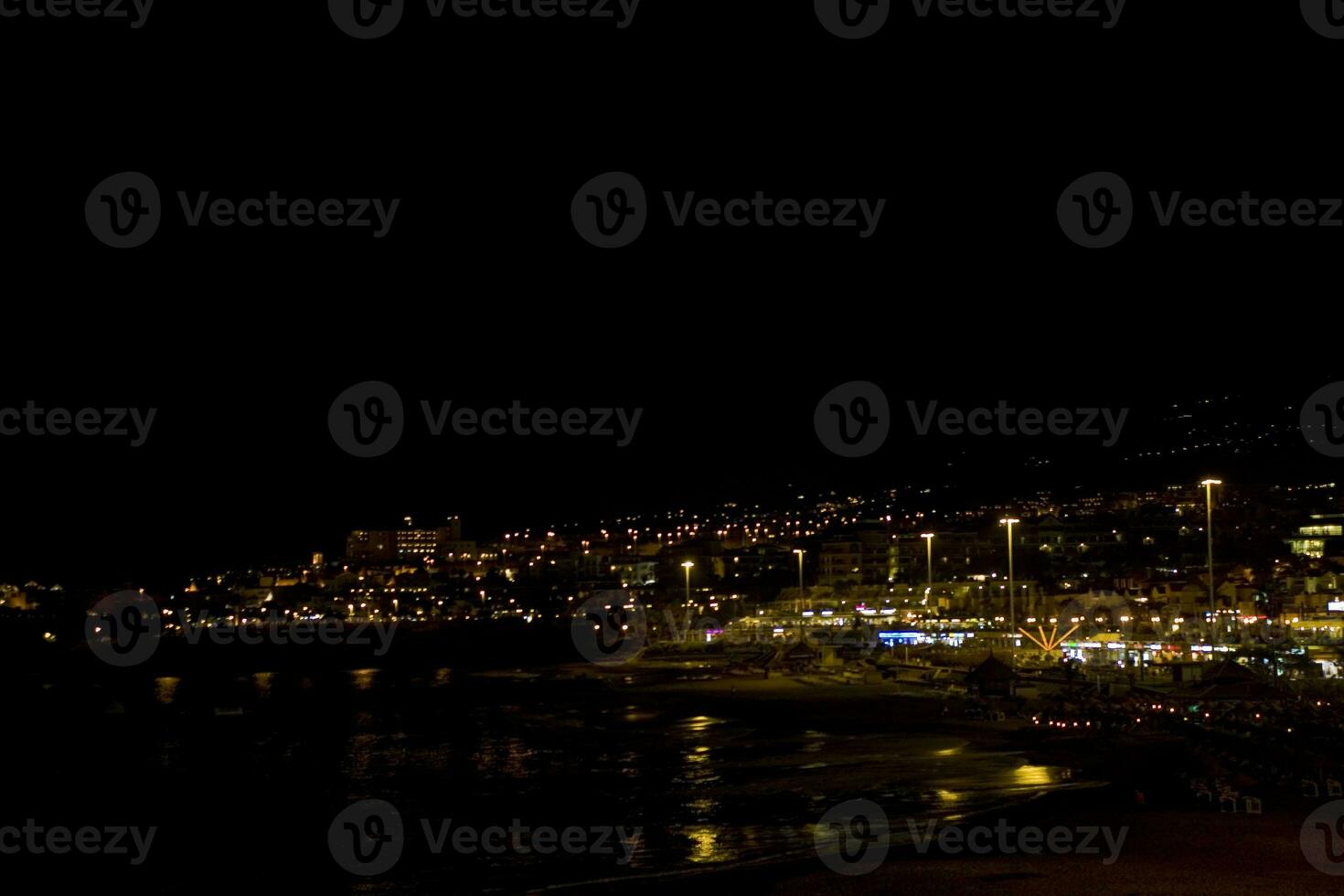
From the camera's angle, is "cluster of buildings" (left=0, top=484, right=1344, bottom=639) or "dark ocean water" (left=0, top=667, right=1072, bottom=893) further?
"cluster of buildings" (left=0, top=484, right=1344, bottom=639)

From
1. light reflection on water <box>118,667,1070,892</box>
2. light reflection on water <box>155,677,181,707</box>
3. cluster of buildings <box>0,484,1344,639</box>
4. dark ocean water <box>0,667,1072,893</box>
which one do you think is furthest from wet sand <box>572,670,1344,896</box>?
light reflection on water <box>155,677,181,707</box>

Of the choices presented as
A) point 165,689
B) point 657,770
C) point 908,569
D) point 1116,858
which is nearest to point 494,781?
point 657,770

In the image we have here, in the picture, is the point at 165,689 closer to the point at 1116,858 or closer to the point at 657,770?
the point at 657,770

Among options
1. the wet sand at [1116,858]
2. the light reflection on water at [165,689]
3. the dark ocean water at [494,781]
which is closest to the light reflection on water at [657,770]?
the dark ocean water at [494,781]

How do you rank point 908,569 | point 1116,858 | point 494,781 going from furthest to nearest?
point 908,569 → point 494,781 → point 1116,858

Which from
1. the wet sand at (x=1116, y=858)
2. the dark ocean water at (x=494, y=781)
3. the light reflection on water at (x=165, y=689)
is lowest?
the light reflection on water at (x=165, y=689)

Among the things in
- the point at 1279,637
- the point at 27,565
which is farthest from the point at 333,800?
the point at 27,565

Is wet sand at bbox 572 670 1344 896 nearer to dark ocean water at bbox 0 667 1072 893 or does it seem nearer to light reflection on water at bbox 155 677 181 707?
dark ocean water at bbox 0 667 1072 893

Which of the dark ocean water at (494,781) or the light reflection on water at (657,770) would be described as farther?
the light reflection on water at (657,770)

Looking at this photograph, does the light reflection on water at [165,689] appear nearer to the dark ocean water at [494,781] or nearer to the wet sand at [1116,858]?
the dark ocean water at [494,781]

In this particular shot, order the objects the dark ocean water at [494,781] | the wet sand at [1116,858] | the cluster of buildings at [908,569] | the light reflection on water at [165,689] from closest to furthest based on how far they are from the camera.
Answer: the wet sand at [1116,858], the dark ocean water at [494,781], the light reflection on water at [165,689], the cluster of buildings at [908,569]

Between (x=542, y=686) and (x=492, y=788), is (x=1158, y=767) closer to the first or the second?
(x=492, y=788)
